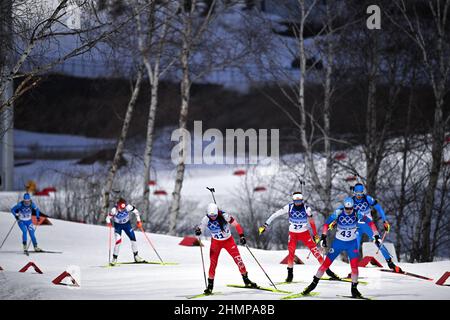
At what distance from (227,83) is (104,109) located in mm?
6094

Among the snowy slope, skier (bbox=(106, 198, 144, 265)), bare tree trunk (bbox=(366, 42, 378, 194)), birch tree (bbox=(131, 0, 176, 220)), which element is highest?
birch tree (bbox=(131, 0, 176, 220))

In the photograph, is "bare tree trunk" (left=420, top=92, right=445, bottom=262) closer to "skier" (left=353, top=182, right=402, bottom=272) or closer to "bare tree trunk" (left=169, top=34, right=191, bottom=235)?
"skier" (left=353, top=182, right=402, bottom=272)

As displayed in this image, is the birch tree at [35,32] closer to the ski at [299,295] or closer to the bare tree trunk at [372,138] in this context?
the ski at [299,295]

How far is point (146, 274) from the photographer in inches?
591

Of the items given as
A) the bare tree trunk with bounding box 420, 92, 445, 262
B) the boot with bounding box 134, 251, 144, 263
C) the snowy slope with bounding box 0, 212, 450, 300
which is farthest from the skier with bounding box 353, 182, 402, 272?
the bare tree trunk with bounding box 420, 92, 445, 262

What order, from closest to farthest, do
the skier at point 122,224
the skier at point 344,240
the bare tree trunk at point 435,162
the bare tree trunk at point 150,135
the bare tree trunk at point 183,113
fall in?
the skier at point 344,240 → the skier at point 122,224 → the bare tree trunk at point 435,162 → the bare tree trunk at point 183,113 → the bare tree trunk at point 150,135

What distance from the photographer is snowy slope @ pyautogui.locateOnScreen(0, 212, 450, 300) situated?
476 inches

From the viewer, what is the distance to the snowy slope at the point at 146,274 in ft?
39.7

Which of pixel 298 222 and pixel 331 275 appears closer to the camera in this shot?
pixel 298 222

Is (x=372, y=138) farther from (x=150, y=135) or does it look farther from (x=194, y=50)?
(x=150, y=135)

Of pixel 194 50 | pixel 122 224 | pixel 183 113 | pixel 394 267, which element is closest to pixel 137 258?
pixel 122 224

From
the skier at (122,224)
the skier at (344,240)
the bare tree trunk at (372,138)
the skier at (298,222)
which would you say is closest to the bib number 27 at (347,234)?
the skier at (344,240)
